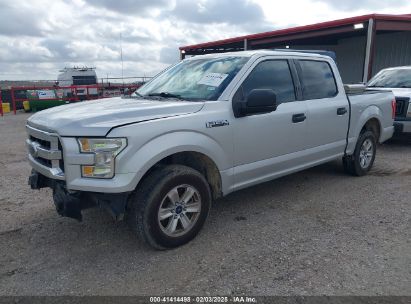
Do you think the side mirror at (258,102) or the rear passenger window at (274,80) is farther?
the rear passenger window at (274,80)

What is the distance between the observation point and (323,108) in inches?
185

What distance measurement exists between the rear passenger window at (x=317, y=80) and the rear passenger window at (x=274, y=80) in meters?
0.28

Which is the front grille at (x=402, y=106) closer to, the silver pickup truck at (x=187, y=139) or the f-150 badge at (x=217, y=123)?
the silver pickup truck at (x=187, y=139)

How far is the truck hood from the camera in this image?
2.96 m

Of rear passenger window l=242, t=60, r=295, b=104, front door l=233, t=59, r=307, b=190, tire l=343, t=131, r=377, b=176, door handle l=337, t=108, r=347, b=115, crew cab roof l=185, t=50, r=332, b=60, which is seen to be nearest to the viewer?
front door l=233, t=59, r=307, b=190

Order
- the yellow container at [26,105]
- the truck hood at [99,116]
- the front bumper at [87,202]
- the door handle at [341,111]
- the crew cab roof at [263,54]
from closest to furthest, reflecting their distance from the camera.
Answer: the truck hood at [99,116], the front bumper at [87,202], the crew cab roof at [263,54], the door handle at [341,111], the yellow container at [26,105]

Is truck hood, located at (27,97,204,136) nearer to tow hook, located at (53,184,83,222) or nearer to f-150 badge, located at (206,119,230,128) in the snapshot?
f-150 badge, located at (206,119,230,128)

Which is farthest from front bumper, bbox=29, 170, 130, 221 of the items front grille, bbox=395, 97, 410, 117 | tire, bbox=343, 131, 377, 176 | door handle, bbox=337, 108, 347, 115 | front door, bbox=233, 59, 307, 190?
front grille, bbox=395, 97, 410, 117

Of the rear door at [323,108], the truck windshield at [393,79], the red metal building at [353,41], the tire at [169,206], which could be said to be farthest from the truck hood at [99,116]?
the red metal building at [353,41]

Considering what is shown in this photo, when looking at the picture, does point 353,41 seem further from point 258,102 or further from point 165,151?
point 165,151

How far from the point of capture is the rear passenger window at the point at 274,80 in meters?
3.94

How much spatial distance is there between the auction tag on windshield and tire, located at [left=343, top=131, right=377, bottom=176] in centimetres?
278

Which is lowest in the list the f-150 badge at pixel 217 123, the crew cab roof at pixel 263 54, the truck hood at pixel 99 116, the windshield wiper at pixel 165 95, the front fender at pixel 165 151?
the front fender at pixel 165 151

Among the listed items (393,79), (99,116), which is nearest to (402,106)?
(393,79)
